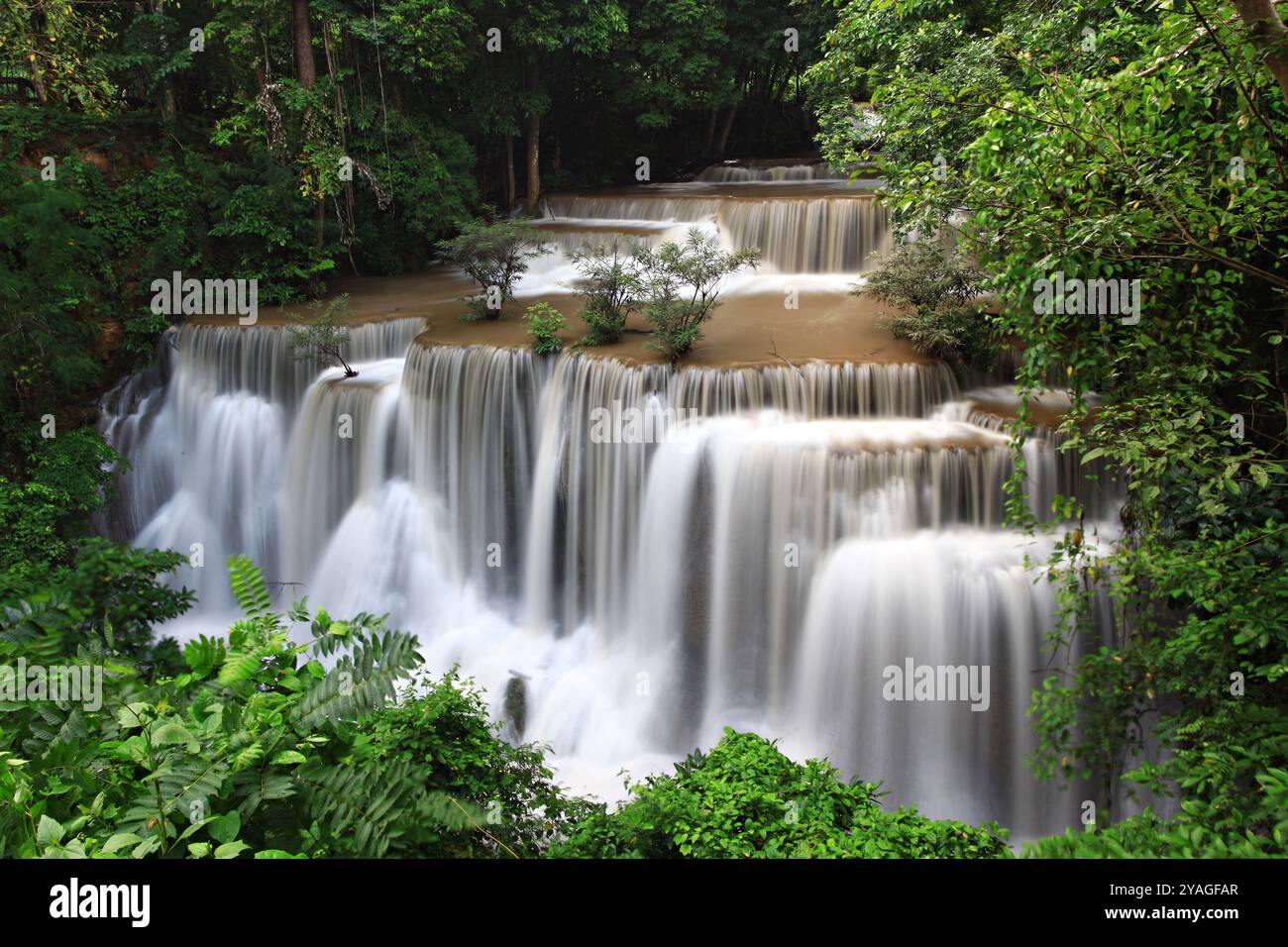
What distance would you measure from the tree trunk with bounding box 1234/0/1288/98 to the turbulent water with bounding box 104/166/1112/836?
498cm

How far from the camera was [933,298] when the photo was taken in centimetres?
1126

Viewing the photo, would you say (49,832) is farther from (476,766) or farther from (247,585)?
(476,766)

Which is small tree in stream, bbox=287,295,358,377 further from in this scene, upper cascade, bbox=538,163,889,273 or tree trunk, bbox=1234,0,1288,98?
tree trunk, bbox=1234,0,1288,98

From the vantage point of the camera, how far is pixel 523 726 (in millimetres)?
10406

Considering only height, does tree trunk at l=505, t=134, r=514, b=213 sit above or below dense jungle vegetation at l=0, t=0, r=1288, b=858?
above

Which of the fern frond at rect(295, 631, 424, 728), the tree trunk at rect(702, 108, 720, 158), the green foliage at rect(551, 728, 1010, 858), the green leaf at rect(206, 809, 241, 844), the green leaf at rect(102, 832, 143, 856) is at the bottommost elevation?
the green foliage at rect(551, 728, 1010, 858)

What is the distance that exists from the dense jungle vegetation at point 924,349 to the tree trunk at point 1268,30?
22mm

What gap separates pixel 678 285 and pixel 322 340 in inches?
215

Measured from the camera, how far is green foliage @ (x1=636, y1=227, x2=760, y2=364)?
1116 centimetres

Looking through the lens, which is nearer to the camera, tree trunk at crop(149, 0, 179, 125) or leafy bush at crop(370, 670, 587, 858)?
leafy bush at crop(370, 670, 587, 858)

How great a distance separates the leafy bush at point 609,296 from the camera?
12.0m

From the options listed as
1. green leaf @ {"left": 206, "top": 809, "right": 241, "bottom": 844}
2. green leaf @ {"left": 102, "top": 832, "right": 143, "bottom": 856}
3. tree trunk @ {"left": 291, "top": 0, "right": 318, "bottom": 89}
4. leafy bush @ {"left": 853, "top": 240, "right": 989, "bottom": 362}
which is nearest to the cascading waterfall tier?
leafy bush @ {"left": 853, "top": 240, "right": 989, "bottom": 362}
